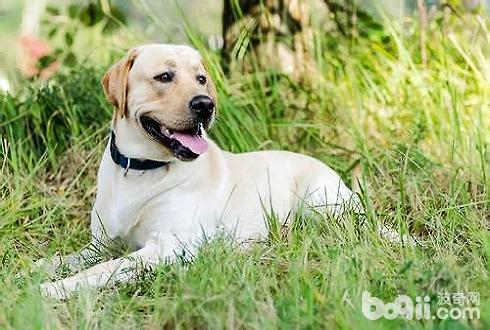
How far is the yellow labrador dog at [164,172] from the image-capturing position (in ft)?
13.1

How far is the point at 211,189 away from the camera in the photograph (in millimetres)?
4352

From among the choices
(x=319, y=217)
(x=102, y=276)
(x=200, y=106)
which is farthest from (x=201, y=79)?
(x=102, y=276)

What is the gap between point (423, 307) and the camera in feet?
9.79

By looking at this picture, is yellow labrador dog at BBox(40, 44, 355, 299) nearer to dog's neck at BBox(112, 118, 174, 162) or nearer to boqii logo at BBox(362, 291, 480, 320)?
dog's neck at BBox(112, 118, 174, 162)

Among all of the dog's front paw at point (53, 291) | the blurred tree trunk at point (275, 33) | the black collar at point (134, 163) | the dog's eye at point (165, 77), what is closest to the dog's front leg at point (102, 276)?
the dog's front paw at point (53, 291)

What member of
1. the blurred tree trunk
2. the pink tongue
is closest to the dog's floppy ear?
the pink tongue

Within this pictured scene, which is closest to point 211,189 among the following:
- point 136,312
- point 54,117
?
point 136,312

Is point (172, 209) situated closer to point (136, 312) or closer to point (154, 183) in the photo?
point (154, 183)

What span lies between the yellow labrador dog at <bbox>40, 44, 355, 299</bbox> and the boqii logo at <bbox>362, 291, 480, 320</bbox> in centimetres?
101

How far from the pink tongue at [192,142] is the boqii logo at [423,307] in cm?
118

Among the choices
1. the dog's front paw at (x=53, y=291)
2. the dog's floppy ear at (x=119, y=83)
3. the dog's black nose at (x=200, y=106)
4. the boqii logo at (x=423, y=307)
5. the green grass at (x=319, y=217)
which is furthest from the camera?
the dog's floppy ear at (x=119, y=83)

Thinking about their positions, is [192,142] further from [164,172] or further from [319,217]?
[319,217]

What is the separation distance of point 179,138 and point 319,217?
72 cm

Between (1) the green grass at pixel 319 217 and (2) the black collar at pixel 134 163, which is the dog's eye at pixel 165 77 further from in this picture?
(1) the green grass at pixel 319 217
